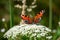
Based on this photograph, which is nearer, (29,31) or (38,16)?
(29,31)

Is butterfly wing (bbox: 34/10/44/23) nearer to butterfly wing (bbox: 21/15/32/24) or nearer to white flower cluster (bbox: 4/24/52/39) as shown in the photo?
butterfly wing (bbox: 21/15/32/24)

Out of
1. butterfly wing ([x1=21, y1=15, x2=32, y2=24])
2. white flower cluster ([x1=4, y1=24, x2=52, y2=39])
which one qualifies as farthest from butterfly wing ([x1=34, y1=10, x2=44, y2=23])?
white flower cluster ([x1=4, y1=24, x2=52, y2=39])

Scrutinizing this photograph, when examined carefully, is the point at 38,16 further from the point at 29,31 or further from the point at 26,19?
the point at 29,31

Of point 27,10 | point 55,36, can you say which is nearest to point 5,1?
point 27,10

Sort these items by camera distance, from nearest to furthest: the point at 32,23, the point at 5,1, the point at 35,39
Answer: the point at 35,39, the point at 32,23, the point at 5,1

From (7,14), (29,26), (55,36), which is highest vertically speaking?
(29,26)

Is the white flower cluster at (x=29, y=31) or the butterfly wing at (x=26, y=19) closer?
the white flower cluster at (x=29, y=31)

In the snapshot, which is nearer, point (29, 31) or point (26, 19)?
point (29, 31)

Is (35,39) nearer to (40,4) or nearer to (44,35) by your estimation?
(44,35)

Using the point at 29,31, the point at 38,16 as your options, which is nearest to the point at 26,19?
the point at 38,16

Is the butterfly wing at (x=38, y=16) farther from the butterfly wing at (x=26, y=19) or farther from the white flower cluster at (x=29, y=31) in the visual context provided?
the white flower cluster at (x=29, y=31)

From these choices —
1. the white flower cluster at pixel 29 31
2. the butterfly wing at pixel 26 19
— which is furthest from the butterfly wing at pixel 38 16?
the white flower cluster at pixel 29 31
